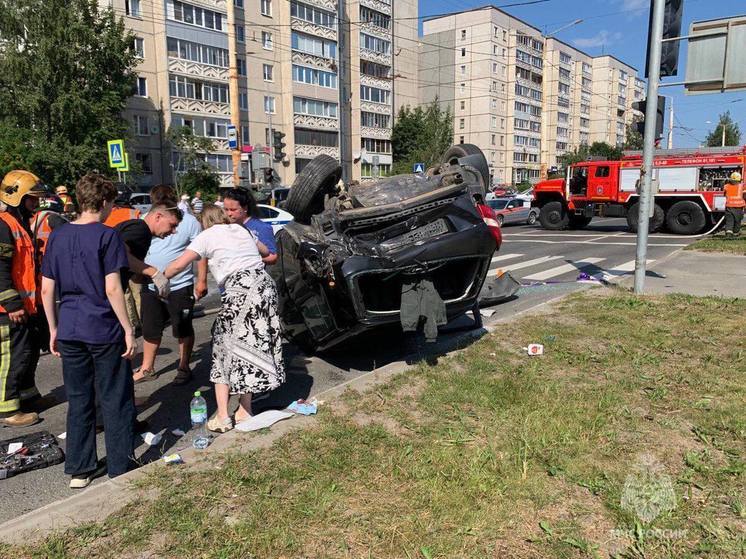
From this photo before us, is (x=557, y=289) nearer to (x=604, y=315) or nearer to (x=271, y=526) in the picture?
(x=604, y=315)

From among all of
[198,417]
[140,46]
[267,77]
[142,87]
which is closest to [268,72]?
[267,77]

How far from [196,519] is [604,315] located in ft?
18.5

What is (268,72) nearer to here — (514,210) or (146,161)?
(146,161)

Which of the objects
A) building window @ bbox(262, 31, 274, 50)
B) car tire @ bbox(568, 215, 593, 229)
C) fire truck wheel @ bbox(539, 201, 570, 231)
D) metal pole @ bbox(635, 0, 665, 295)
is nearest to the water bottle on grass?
metal pole @ bbox(635, 0, 665, 295)

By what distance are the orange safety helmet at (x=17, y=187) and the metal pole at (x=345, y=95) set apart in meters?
45.8

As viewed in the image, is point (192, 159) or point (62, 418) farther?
point (192, 159)

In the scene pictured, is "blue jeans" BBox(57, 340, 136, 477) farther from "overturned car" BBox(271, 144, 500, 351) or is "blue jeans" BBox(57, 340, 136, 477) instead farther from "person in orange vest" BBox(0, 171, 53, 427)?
"overturned car" BBox(271, 144, 500, 351)

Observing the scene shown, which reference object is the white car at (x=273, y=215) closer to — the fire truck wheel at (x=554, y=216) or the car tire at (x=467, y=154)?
the car tire at (x=467, y=154)

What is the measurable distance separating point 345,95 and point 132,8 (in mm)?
19607

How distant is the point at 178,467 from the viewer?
3.28 metres

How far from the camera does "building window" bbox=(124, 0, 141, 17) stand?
3638 cm

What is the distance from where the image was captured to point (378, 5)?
2082 inches

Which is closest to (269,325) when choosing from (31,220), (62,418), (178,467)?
(178,467)

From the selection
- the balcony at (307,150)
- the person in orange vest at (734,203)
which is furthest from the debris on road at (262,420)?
the balcony at (307,150)
